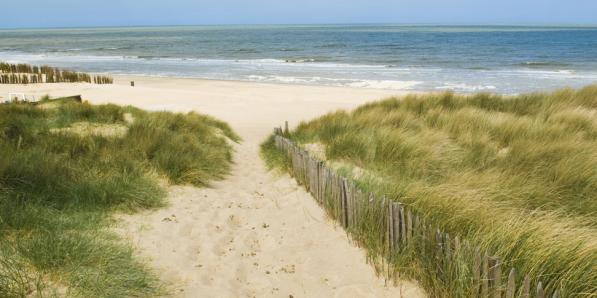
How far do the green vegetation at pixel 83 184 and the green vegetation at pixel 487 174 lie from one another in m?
2.03

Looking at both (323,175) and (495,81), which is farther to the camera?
(495,81)

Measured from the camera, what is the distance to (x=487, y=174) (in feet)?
18.1

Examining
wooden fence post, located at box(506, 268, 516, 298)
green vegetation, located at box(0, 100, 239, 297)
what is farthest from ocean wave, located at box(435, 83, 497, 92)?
wooden fence post, located at box(506, 268, 516, 298)

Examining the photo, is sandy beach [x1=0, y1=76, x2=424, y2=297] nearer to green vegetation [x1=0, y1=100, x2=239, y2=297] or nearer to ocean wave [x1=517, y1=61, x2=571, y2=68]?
green vegetation [x1=0, y1=100, x2=239, y2=297]

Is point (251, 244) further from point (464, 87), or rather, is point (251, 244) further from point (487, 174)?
point (464, 87)

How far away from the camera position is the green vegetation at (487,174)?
3.40m

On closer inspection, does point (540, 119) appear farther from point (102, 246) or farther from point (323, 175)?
point (102, 246)

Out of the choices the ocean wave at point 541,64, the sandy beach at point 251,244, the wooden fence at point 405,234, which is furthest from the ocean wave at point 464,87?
the wooden fence at point 405,234

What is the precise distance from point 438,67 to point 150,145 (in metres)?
29.4

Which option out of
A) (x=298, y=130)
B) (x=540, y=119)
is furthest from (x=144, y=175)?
(x=540, y=119)

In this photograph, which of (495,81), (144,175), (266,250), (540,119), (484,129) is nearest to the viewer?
(266,250)

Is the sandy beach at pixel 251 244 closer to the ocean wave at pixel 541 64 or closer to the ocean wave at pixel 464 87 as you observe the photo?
the ocean wave at pixel 464 87

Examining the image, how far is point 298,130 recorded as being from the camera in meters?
10.1

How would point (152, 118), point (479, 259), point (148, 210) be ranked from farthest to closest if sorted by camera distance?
point (152, 118)
point (148, 210)
point (479, 259)
